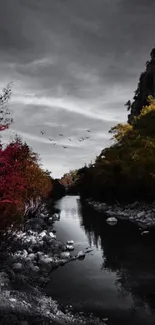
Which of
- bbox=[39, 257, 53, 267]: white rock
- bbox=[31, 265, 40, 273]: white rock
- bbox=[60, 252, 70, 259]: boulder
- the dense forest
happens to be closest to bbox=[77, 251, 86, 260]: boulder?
bbox=[60, 252, 70, 259]: boulder

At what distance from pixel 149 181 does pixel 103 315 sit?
3419 centimetres

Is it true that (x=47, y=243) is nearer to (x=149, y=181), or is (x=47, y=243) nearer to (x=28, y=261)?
(x=28, y=261)

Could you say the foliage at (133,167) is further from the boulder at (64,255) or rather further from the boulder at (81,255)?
the boulder at (64,255)

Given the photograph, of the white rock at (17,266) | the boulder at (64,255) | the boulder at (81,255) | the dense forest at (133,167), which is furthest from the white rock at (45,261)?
the dense forest at (133,167)

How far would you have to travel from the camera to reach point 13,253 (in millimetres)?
20828

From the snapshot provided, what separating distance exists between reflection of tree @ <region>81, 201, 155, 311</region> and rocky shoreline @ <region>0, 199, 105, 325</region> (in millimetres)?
2479

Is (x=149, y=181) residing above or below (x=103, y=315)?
above

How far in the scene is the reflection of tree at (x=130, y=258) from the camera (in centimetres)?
1600

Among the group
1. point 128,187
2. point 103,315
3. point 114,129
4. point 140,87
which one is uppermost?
point 140,87

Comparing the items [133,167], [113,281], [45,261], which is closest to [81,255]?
[45,261]

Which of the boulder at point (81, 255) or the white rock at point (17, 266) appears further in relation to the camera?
the boulder at point (81, 255)

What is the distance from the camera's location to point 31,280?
17.3 meters

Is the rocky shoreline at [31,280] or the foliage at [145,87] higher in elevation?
the foliage at [145,87]

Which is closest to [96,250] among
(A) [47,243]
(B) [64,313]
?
(A) [47,243]
